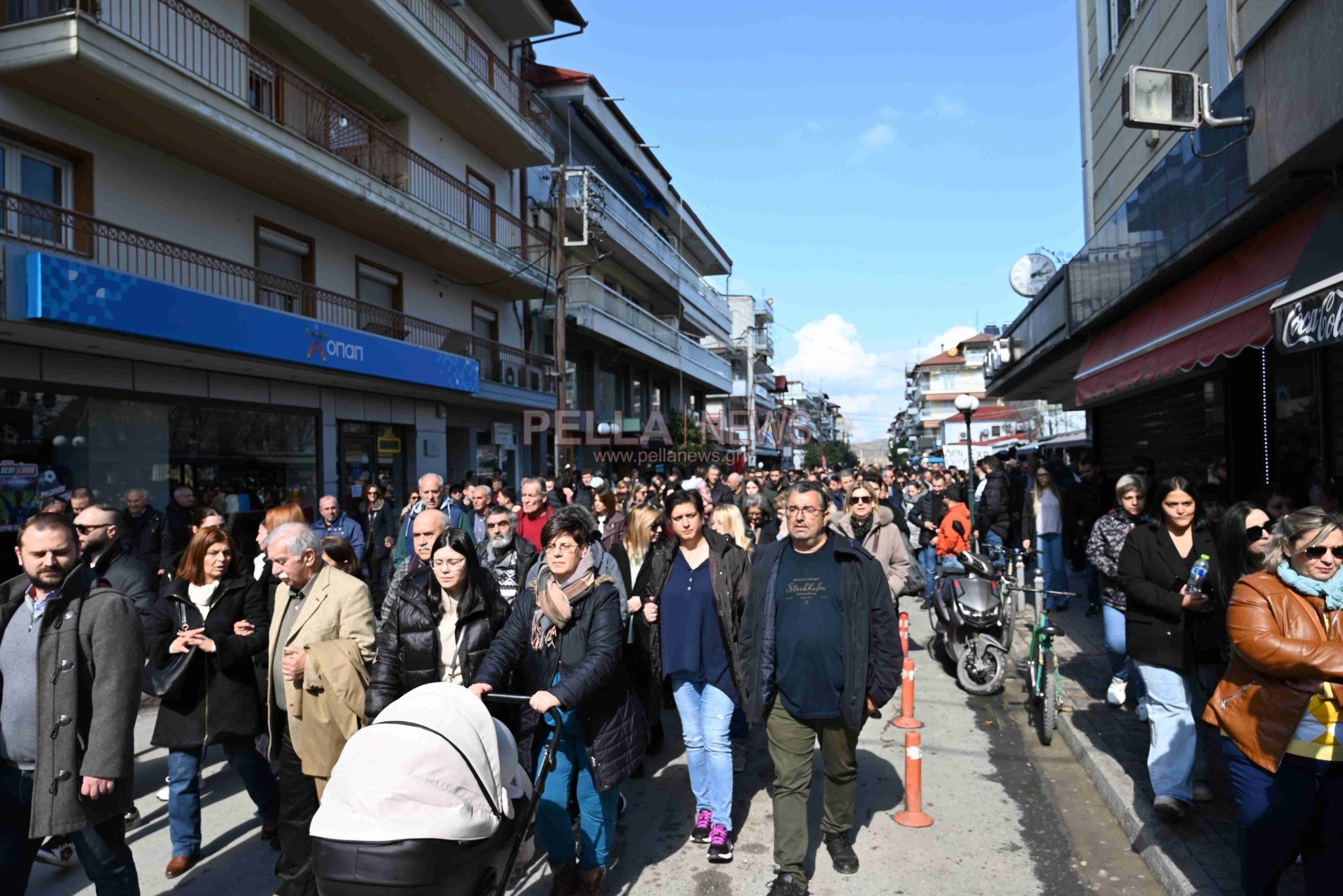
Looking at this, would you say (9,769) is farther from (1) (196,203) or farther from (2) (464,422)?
(2) (464,422)

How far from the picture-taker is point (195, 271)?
12.5 m

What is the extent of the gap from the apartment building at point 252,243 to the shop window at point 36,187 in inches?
1.2

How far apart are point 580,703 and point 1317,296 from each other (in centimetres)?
461

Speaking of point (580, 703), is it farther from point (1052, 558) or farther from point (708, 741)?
point (1052, 558)

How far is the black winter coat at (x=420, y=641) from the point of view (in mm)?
4176

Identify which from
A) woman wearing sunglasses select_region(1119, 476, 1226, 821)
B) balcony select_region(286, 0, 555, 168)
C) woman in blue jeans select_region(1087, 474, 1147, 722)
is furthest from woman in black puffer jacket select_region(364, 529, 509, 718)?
balcony select_region(286, 0, 555, 168)

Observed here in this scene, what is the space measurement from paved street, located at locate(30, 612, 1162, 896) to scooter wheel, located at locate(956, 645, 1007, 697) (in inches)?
46.7

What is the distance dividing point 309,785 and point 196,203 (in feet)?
36.6

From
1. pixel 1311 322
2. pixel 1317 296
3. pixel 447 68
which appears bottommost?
pixel 1311 322

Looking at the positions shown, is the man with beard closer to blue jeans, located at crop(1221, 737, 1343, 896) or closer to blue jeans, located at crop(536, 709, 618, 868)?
blue jeans, located at crop(536, 709, 618, 868)

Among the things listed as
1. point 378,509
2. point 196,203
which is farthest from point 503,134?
point 378,509

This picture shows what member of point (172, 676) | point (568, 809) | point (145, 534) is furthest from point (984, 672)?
point (145, 534)

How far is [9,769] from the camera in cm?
337

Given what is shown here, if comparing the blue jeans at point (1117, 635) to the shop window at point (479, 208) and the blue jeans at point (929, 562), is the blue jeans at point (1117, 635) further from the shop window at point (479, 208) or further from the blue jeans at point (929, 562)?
the shop window at point (479, 208)
